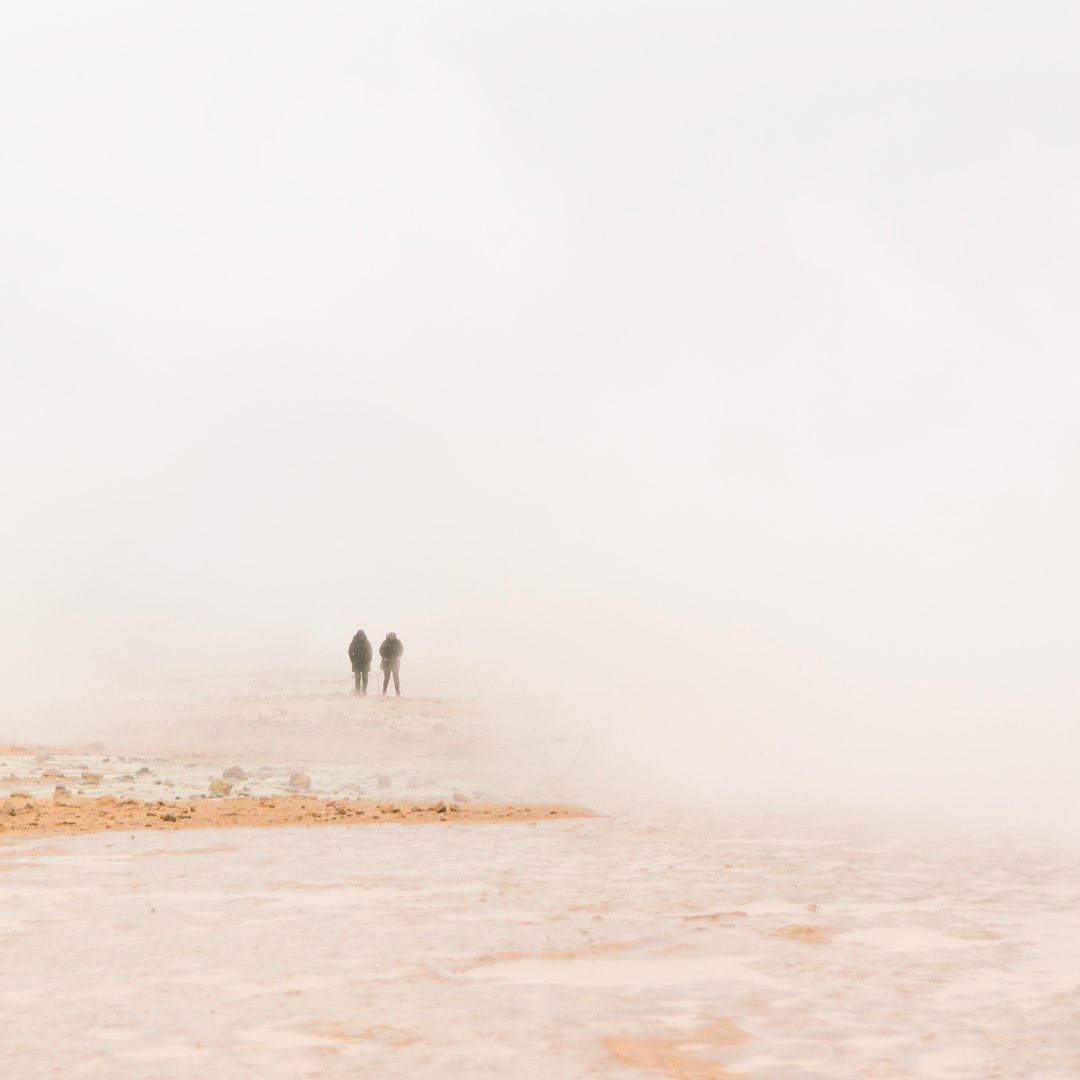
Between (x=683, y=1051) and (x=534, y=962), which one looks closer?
(x=683, y=1051)

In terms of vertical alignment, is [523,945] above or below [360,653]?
below

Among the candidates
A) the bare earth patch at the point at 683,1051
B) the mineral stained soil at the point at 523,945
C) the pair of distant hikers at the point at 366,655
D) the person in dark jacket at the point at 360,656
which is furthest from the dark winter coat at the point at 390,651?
the bare earth patch at the point at 683,1051

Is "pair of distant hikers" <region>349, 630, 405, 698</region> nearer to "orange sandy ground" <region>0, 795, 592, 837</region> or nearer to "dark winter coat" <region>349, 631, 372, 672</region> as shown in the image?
"dark winter coat" <region>349, 631, 372, 672</region>

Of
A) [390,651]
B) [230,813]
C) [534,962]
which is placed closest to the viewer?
[534,962]

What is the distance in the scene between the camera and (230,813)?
1733cm

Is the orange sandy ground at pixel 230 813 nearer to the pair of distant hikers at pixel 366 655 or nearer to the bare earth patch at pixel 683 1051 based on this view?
the bare earth patch at pixel 683 1051

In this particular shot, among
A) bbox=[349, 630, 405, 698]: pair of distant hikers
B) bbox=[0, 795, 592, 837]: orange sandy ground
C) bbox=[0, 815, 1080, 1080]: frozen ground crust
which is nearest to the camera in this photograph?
bbox=[0, 815, 1080, 1080]: frozen ground crust

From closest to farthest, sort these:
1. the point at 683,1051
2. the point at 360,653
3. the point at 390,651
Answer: the point at 683,1051
the point at 390,651
the point at 360,653

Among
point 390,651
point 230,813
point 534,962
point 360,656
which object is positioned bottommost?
point 534,962

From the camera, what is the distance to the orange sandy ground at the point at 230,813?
16016 millimetres

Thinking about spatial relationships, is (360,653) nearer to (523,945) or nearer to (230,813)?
(230,813)

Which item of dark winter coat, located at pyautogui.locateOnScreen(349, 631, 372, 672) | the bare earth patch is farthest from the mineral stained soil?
dark winter coat, located at pyautogui.locateOnScreen(349, 631, 372, 672)

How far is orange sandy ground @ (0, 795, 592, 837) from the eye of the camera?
16.0 meters

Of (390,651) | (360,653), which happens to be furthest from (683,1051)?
(360,653)
